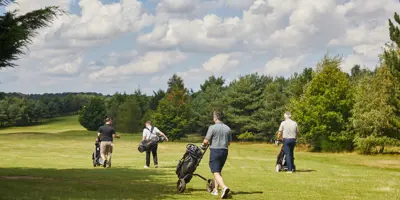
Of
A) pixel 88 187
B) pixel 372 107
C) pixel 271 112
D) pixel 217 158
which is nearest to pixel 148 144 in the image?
pixel 88 187

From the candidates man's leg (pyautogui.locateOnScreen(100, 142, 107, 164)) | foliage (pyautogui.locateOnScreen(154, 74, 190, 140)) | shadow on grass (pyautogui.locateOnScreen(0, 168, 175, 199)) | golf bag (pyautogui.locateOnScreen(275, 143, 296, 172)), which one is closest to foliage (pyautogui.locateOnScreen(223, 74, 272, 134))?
foliage (pyautogui.locateOnScreen(154, 74, 190, 140))

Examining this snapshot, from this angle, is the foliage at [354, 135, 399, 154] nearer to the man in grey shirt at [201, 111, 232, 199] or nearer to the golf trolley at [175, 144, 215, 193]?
the golf trolley at [175, 144, 215, 193]

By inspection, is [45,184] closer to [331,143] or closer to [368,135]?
[368,135]

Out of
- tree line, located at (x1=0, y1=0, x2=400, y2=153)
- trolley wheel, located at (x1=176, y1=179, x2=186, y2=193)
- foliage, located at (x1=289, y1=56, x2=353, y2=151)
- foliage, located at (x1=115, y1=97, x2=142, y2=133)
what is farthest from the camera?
foliage, located at (x1=115, y1=97, x2=142, y2=133)

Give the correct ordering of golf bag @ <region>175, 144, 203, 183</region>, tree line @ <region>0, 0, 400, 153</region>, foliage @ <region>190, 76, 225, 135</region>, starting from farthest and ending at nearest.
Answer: foliage @ <region>190, 76, 225, 135</region> < tree line @ <region>0, 0, 400, 153</region> < golf bag @ <region>175, 144, 203, 183</region>

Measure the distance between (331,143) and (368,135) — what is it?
600 centimetres

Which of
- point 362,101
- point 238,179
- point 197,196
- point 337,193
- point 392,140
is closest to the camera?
point 197,196

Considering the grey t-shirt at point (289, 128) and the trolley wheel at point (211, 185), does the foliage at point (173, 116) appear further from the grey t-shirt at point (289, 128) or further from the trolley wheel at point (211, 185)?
the trolley wheel at point (211, 185)

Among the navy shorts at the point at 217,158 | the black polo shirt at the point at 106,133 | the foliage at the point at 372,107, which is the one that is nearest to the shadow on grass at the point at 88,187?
the navy shorts at the point at 217,158

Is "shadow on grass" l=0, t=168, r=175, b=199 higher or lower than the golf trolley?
lower

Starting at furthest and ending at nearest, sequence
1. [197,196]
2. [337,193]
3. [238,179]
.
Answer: [238,179], [337,193], [197,196]

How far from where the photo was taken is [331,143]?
52.3m

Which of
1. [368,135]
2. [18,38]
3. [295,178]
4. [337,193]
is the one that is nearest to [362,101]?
[368,135]

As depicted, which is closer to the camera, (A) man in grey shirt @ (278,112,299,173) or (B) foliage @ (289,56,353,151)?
(A) man in grey shirt @ (278,112,299,173)
